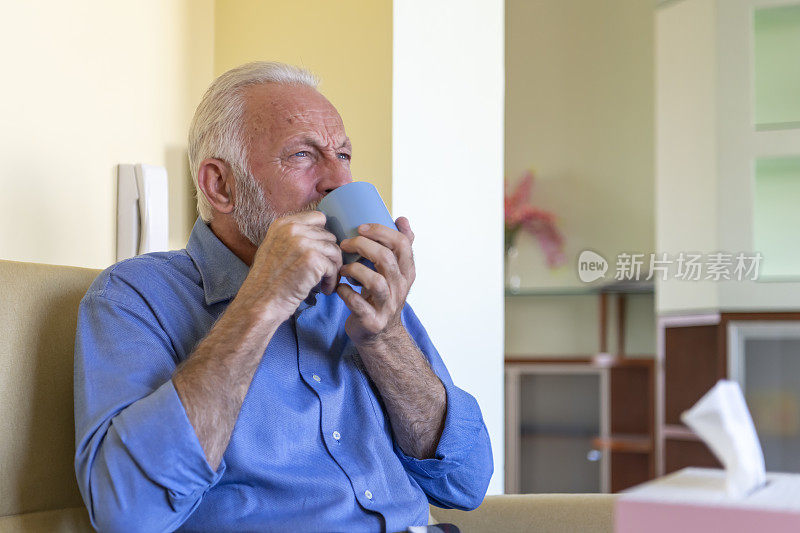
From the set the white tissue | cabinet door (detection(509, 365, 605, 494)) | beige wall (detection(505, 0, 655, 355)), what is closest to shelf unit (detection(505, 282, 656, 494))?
cabinet door (detection(509, 365, 605, 494))

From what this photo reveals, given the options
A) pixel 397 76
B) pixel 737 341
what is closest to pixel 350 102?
pixel 397 76

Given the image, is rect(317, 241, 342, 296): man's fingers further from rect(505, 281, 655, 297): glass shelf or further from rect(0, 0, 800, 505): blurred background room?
rect(505, 281, 655, 297): glass shelf

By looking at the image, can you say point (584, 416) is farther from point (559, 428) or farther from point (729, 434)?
point (729, 434)

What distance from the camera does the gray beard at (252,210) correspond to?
1166 millimetres

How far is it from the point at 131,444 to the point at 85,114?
27.5 inches

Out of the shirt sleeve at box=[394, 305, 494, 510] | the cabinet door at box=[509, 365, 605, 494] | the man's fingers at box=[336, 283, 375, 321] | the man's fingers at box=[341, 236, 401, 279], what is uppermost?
the man's fingers at box=[341, 236, 401, 279]

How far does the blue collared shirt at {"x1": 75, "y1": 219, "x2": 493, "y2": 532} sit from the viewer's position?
87 centimetres

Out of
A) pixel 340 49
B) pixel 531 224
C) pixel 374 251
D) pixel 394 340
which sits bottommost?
pixel 394 340

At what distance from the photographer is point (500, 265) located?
188 centimetres

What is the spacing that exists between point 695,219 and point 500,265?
4.72 ft

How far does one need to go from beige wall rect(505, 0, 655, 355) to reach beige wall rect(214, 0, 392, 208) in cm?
230

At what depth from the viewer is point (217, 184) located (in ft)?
3.97

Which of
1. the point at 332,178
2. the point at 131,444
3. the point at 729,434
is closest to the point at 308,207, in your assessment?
→ the point at 332,178

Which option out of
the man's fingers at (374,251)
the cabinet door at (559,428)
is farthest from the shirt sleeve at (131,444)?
the cabinet door at (559,428)
